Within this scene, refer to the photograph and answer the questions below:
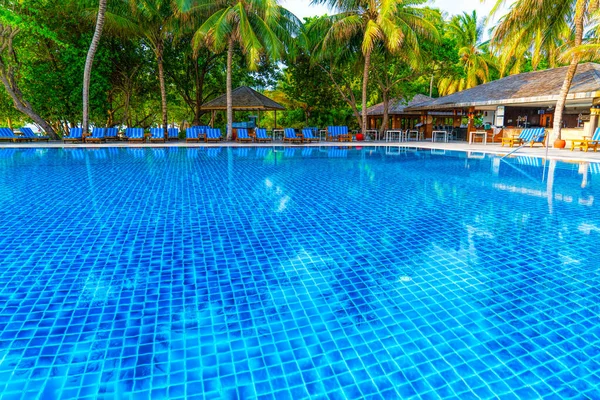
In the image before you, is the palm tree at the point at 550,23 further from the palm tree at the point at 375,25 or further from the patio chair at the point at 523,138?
the palm tree at the point at 375,25

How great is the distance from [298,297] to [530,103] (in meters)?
20.0

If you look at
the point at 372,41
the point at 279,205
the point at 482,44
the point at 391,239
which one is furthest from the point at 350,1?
the point at 391,239

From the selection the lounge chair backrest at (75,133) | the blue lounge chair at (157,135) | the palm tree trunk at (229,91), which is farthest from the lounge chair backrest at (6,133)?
the palm tree trunk at (229,91)

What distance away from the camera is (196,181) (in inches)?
326

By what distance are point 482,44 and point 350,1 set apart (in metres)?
14.3

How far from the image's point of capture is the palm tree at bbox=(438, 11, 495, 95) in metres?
27.6

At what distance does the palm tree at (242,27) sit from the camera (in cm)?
1641

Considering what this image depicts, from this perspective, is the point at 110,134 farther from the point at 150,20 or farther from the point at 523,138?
the point at 523,138

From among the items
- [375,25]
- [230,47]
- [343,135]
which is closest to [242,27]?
[230,47]

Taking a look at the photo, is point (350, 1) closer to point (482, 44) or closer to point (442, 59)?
point (442, 59)

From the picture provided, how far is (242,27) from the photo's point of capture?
1644cm

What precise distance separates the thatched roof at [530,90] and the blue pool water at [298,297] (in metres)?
11.8

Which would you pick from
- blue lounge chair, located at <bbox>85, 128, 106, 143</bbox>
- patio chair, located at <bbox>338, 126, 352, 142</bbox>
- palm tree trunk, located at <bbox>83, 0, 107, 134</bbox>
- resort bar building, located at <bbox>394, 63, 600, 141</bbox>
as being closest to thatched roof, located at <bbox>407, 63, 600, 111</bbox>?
resort bar building, located at <bbox>394, 63, 600, 141</bbox>

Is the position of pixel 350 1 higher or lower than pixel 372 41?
higher
